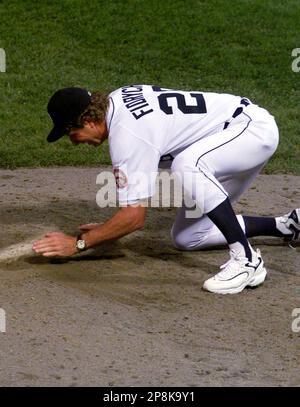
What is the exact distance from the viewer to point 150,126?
17.4 ft

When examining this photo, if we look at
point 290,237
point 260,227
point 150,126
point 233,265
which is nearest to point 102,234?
point 150,126

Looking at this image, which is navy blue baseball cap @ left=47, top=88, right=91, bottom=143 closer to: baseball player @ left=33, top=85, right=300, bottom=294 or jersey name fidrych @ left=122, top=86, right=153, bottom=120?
baseball player @ left=33, top=85, right=300, bottom=294

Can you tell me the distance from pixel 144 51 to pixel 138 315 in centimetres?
703

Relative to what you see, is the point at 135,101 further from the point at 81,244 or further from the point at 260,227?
the point at 260,227

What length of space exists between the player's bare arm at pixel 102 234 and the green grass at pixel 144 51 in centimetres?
351

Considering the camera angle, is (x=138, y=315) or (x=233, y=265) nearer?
(x=138, y=315)

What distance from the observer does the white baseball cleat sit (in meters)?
5.39

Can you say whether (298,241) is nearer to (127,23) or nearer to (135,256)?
(135,256)

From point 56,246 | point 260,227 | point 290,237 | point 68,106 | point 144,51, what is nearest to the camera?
point 68,106

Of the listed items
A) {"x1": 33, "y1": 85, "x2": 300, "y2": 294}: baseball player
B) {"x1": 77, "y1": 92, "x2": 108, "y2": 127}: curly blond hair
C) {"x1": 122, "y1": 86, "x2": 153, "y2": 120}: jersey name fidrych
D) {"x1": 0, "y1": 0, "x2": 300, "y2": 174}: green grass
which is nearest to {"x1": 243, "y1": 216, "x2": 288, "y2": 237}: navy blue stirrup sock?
{"x1": 33, "y1": 85, "x2": 300, "y2": 294}: baseball player

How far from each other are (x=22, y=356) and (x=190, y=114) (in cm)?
177

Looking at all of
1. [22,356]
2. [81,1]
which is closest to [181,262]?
[22,356]

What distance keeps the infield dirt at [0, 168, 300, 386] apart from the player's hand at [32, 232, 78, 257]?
195mm

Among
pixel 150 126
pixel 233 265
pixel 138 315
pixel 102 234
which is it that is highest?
pixel 150 126
